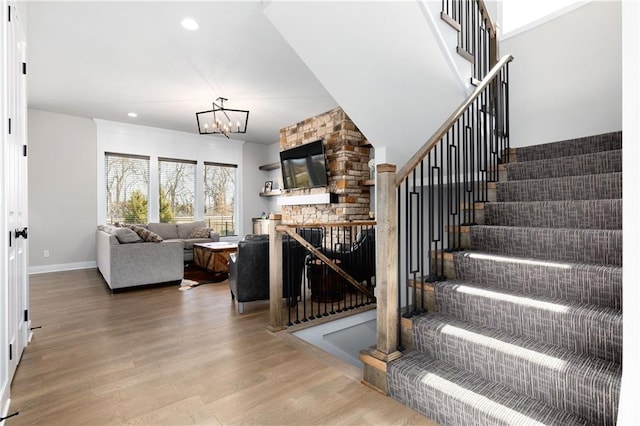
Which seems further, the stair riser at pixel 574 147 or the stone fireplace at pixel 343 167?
the stone fireplace at pixel 343 167

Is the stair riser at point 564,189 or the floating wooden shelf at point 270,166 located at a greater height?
the floating wooden shelf at point 270,166

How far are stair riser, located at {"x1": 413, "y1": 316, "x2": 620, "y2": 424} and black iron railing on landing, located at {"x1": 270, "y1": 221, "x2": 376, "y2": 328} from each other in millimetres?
1487

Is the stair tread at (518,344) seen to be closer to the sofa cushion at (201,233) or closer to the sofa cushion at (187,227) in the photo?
the sofa cushion at (201,233)

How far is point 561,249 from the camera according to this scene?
6.82 ft

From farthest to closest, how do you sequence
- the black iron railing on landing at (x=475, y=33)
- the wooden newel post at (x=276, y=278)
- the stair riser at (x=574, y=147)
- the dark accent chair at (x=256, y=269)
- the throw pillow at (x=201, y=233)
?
the throw pillow at (x=201, y=233) → the dark accent chair at (x=256, y=269) → the black iron railing on landing at (x=475, y=33) → the wooden newel post at (x=276, y=278) → the stair riser at (x=574, y=147)

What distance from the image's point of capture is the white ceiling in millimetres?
3154

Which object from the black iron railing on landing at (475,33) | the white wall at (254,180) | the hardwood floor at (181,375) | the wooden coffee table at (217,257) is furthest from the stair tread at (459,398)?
the white wall at (254,180)

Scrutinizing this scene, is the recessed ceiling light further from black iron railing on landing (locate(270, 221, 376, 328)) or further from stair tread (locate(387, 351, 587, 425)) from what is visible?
stair tread (locate(387, 351, 587, 425))

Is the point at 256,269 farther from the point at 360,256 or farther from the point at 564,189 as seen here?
the point at 564,189

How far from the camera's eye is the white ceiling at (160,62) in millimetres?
3154

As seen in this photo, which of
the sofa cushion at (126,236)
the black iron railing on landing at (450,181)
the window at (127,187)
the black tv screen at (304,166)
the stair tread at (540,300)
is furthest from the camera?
the window at (127,187)

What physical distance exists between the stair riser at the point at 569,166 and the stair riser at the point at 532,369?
5.56 ft
